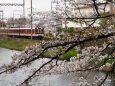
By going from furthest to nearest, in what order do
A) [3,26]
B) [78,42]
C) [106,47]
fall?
[3,26] → [106,47] → [78,42]

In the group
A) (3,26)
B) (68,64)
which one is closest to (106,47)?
(68,64)

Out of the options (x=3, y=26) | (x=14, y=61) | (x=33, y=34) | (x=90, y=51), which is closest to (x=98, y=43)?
(x=90, y=51)

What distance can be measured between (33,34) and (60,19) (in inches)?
975

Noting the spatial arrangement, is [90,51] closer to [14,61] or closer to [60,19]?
[60,19]

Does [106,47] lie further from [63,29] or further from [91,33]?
[63,29]

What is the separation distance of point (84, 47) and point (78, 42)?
449 millimetres

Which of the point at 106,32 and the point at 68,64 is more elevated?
the point at 106,32

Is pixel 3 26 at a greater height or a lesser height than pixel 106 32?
lesser

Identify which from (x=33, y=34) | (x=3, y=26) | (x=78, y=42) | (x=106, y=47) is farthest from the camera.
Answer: (x=3, y=26)

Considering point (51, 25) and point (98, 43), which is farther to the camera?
point (51, 25)

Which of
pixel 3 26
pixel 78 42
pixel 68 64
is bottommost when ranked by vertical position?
pixel 3 26

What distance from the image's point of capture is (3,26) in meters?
39.8

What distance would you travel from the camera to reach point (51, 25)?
4.41 metres

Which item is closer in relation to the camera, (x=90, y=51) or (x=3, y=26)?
(x=90, y=51)
